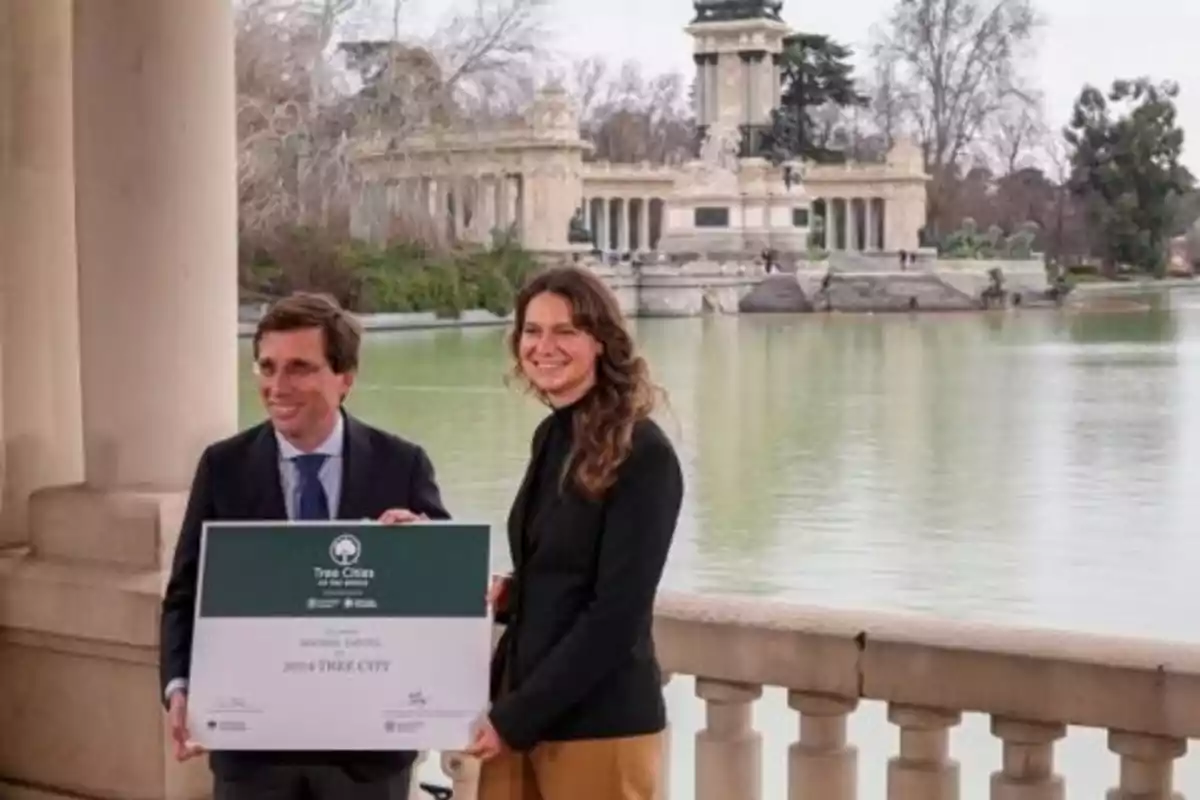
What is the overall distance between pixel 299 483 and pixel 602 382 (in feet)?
1.28

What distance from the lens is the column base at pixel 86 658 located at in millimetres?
3094

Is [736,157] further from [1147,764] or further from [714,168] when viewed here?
[1147,764]

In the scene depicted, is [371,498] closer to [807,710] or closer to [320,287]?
[807,710]

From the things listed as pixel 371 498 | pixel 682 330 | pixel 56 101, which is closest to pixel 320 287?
pixel 682 330

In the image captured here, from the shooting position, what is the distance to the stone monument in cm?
5047

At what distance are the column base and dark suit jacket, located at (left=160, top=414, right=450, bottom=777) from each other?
0.92 m

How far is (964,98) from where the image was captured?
152ft

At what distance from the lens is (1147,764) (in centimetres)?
239

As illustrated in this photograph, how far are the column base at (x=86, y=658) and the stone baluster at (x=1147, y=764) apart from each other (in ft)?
5.04

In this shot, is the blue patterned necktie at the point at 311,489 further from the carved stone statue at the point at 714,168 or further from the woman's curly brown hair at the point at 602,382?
the carved stone statue at the point at 714,168

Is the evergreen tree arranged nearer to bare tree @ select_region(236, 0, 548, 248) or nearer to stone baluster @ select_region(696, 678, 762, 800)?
bare tree @ select_region(236, 0, 548, 248)

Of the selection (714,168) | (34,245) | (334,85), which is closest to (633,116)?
(714,168)

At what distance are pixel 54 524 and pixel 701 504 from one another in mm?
12672

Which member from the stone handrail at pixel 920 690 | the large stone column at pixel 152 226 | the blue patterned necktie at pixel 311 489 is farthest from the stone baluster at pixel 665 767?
the large stone column at pixel 152 226
